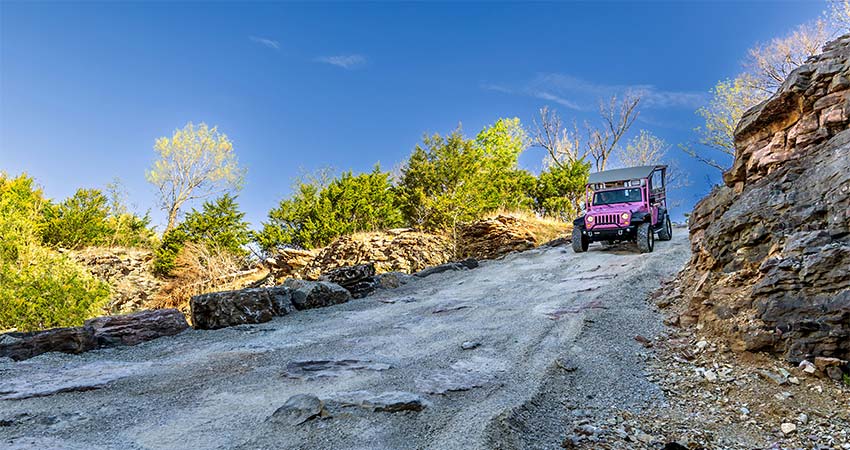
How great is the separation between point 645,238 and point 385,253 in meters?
8.11

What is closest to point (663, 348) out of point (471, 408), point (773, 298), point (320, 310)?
point (773, 298)

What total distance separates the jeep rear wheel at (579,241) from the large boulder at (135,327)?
9.42m

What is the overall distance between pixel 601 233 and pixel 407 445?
1000 centimetres

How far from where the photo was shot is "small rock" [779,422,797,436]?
3084 millimetres

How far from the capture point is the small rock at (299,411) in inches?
120

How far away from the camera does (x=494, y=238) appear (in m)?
16.2

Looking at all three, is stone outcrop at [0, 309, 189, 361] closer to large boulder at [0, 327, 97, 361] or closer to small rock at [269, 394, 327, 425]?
large boulder at [0, 327, 97, 361]

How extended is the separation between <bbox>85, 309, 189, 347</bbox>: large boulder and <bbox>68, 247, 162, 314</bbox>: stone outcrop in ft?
39.2

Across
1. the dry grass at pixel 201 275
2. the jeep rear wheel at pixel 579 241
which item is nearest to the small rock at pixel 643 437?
the jeep rear wheel at pixel 579 241

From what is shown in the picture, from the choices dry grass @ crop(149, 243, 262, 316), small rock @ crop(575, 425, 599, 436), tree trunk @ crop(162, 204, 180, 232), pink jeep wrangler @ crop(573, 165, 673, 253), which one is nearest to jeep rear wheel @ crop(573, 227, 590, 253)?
pink jeep wrangler @ crop(573, 165, 673, 253)

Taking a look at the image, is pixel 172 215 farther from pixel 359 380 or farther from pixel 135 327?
pixel 359 380

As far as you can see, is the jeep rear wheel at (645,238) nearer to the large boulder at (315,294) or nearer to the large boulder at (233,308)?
the large boulder at (315,294)

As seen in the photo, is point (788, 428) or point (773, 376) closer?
point (788, 428)

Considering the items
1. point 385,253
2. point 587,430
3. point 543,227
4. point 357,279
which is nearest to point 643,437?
point 587,430
